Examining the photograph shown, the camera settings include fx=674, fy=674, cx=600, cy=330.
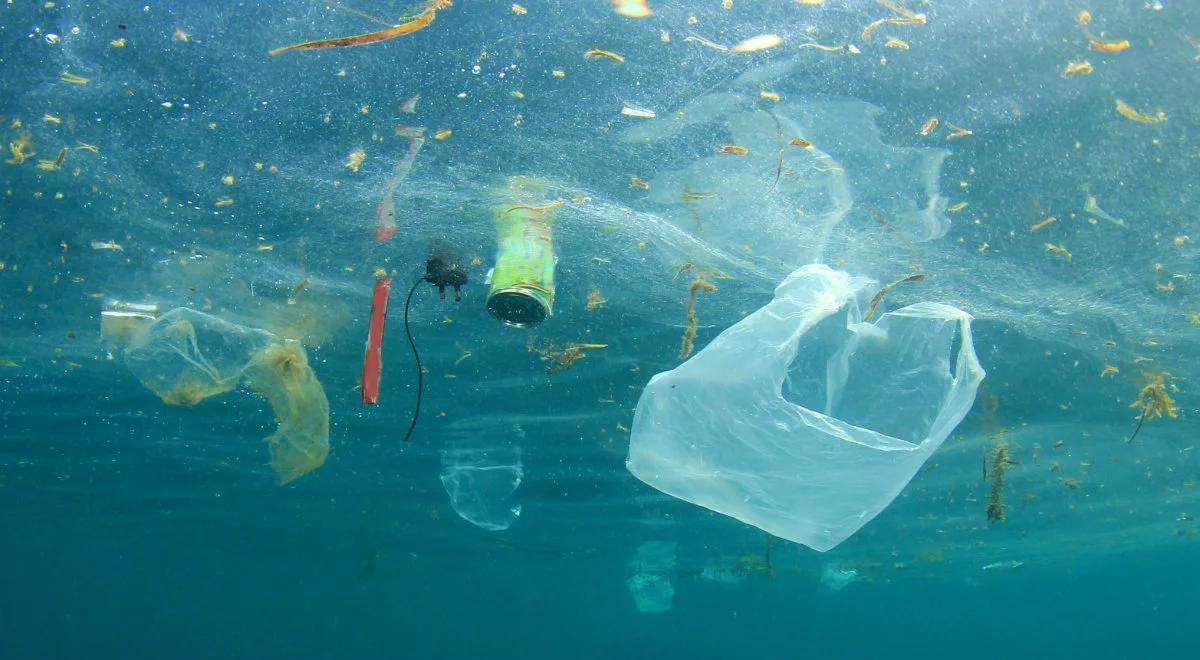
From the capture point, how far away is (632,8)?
5078mm

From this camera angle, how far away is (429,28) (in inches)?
203

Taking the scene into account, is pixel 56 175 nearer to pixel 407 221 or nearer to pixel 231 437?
pixel 407 221

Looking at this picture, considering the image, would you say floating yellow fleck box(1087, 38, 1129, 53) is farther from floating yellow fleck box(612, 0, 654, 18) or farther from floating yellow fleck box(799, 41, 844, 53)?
floating yellow fleck box(612, 0, 654, 18)

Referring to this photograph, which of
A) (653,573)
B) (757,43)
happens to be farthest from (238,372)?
(653,573)

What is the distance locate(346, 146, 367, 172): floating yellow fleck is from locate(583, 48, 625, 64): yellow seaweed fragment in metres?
2.57

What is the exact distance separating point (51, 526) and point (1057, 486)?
44856 millimetres

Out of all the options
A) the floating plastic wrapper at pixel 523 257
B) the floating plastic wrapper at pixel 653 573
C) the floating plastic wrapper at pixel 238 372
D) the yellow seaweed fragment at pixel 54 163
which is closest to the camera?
the floating plastic wrapper at pixel 523 257

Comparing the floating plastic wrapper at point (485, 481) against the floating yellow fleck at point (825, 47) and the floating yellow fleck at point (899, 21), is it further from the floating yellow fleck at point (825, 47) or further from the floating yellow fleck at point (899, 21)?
the floating yellow fleck at point (899, 21)

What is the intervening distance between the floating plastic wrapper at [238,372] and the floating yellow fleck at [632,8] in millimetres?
5004

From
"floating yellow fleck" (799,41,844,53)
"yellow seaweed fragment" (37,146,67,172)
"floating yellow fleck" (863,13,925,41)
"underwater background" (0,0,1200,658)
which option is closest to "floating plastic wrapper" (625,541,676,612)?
"underwater background" (0,0,1200,658)

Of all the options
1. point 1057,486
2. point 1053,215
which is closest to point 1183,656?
point 1057,486

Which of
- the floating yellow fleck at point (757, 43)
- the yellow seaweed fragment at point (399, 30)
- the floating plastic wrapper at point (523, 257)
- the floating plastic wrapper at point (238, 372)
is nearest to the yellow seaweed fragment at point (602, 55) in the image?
the floating yellow fleck at point (757, 43)

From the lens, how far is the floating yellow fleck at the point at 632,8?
16.5ft

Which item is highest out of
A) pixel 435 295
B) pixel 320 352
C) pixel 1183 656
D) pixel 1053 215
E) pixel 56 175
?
pixel 56 175
